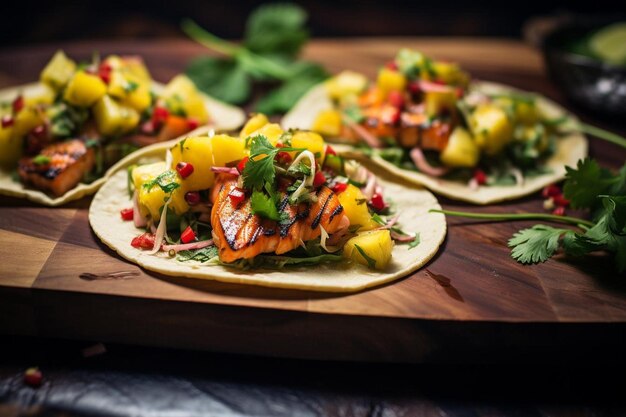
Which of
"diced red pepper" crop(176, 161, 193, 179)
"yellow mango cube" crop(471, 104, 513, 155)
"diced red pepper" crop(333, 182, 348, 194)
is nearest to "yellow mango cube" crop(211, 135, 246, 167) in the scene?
"diced red pepper" crop(176, 161, 193, 179)

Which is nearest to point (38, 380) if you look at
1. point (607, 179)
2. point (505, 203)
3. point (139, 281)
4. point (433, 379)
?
point (139, 281)

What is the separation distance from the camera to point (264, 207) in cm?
376

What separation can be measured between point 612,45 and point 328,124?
3011 mm

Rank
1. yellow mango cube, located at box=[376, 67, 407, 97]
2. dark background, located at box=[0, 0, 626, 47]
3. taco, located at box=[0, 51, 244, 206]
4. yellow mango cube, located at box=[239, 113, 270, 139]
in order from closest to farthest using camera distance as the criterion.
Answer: yellow mango cube, located at box=[239, 113, 270, 139] < taco, located at box=[0, 51, 244, 206] < yellow mango cube, located at box=[376, 67, 407, 97] < dark background, located at box=[0, 0, 626, 47]

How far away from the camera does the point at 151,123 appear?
5.15 m

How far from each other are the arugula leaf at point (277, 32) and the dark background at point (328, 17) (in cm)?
143

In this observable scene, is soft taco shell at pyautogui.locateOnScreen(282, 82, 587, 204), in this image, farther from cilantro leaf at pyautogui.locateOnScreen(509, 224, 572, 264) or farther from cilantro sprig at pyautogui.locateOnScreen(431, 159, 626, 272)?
cilantro leaf at pyautogui.locateOnScreen(509, 224, 572, 264)

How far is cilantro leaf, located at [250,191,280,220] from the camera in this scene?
3.76 meters

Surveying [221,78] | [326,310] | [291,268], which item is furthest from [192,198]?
[221,78]

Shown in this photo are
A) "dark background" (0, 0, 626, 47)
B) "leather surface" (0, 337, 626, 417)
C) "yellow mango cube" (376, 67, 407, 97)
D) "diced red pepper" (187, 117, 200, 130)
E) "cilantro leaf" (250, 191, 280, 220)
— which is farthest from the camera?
"dark background" (0, 0, 626, 47)

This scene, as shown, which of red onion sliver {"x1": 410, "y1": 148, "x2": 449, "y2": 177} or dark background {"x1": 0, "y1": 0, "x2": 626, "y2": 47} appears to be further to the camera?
dark background {"x1": 0, "y1": 0, "x2": 626, "y2": 47}

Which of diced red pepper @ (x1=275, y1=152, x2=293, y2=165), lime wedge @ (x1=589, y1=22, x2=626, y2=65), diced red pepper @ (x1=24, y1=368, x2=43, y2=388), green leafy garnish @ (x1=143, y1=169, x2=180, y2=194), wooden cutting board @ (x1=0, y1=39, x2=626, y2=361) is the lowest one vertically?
diced red pepper @ (x1=24, y1=368, x2=43, y2=388)

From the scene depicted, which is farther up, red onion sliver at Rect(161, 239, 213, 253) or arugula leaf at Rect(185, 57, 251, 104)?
arugula leaf at Rect(185, 57, 251, 104)

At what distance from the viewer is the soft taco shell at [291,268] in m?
3.71
